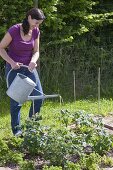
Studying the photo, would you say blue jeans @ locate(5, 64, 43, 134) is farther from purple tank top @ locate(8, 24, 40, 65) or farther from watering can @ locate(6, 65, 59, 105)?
watering can @ locate(6, 65, 59, 105)

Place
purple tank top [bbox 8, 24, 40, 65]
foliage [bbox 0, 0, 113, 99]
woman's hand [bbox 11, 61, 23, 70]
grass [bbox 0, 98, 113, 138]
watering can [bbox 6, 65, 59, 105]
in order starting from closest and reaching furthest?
1. watering can [bbox 6, 65, 59, 105]
2. woman's hand [bbox 11, 61, 23, 70]
3. purple tank top [bbox 8, 24, 40, 65]
4. grass [bbox 0, 98, 113, 138]
5. foliage [bbox 0, 0, 113, 99]

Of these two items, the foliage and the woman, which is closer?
the woman

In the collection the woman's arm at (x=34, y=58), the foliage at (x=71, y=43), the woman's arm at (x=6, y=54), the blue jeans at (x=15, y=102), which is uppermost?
the woman's arm at (x=6, y=54)

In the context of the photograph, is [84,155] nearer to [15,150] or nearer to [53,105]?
[15,150]

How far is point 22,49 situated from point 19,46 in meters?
0.05

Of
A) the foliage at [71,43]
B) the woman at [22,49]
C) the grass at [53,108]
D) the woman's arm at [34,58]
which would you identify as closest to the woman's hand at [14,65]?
the woman at [22,49]

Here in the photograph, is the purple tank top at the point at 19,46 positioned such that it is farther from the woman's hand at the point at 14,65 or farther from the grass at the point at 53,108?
the grass at the point at 53,108

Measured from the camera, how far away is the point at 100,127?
5.25 meters

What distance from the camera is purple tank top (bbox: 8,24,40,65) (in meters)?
5.53

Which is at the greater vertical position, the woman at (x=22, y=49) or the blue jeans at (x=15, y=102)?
the woman at (x=22, y=49)

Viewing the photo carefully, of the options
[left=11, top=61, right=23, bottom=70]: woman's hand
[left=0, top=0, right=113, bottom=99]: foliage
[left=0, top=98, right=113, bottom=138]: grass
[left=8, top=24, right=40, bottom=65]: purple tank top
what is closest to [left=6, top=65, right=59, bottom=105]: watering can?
[left=11, top=61, right=23, bottom=70]: woman's hand

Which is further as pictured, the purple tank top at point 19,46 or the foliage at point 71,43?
the foliage at point 71,43

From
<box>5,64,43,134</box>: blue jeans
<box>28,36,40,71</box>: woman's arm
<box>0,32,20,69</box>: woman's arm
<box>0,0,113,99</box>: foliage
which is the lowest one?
<box>0,0,113,99</box>: foliage

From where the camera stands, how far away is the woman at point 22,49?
543cm
